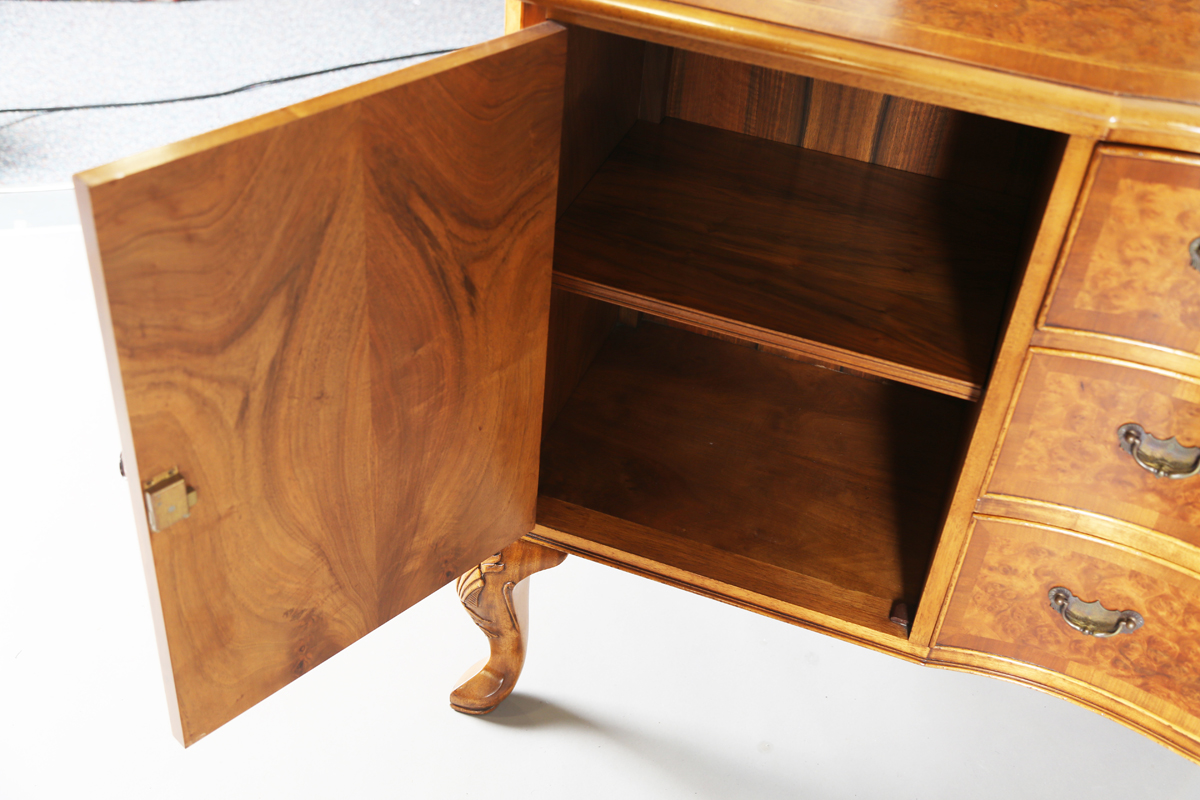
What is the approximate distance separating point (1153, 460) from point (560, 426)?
0.56m

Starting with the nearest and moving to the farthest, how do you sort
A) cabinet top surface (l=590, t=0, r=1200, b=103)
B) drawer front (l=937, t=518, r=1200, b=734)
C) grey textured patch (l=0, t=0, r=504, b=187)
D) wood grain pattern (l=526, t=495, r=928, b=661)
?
1. cabinet top surface (l=590, t=0, r=1200, b=103)
2. drawer front (l=937, t=518, r=1200, b=734)
3. wood grain pattern (l=526, t=495, r=928, b=661)
4. grey textured patch (l=0, t=0, r=504, b=187)

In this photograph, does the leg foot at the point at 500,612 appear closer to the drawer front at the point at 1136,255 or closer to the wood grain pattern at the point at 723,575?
the wood grain pattern at the point at 723,575

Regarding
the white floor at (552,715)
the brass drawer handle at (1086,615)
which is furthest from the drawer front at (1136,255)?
the white floor at (552,715)

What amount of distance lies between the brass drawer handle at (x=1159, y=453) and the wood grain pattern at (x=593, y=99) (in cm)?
49

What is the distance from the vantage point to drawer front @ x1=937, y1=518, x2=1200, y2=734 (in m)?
0.81

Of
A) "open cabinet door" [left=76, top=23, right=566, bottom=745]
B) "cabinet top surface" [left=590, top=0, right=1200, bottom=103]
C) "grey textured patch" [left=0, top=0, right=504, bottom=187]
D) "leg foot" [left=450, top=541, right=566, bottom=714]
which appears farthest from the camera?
"grey textured patch" [left=0, top=0, right=504, bottom=187]

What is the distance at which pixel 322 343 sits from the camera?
647 millimetres

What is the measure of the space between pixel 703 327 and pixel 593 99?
0.77 ft

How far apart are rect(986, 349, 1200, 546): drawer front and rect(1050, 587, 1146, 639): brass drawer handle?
87 millimetres

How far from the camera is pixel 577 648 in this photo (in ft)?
4.17

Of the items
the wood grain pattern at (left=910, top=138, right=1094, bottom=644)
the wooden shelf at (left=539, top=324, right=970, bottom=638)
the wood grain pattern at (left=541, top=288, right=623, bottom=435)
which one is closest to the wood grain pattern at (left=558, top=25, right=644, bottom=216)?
the wood grain pattern at (left=541, top=288, right=623, bottom=435)

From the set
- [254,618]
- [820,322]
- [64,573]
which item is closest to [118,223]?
[254,618]

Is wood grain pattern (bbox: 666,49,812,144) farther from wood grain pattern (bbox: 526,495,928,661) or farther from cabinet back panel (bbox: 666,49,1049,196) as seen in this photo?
wood grain pattern (bbox: 526,495,928,661)

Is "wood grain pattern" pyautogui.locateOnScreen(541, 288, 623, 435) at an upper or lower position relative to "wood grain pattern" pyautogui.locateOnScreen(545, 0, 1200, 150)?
lower
